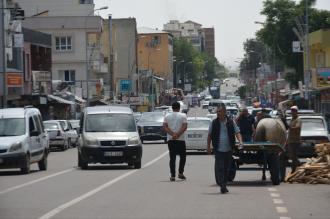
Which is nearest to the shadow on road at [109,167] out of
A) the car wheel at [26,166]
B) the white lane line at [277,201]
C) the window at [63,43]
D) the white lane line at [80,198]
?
the car wheel at [26,166]

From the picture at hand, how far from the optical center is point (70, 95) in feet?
259

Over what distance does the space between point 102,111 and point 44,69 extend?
45692 millimetres

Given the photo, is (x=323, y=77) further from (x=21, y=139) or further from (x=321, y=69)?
(x=21, y=139)

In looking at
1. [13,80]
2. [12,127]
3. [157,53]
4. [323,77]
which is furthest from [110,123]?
[157,53]

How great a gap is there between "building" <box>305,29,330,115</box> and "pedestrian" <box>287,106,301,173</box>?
33170mm

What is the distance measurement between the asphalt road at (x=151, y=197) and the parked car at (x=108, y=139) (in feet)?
7.56

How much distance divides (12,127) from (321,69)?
127ft

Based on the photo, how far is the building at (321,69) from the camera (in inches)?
2539

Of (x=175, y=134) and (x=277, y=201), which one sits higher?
(x=175, y=134)

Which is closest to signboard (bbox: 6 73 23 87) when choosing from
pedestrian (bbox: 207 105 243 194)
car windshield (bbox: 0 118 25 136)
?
car windshield (bbox: 0 118 25 136)

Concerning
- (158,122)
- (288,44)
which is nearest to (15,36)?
(158,122)

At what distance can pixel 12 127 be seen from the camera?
29.7 metres

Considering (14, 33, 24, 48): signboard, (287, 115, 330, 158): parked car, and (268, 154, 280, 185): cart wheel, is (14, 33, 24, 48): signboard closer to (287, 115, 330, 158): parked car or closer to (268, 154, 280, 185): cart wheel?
(287, 115, 330, 158): parked car

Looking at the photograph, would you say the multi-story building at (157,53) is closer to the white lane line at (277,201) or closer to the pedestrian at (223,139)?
the pedestrian at (223,139)
